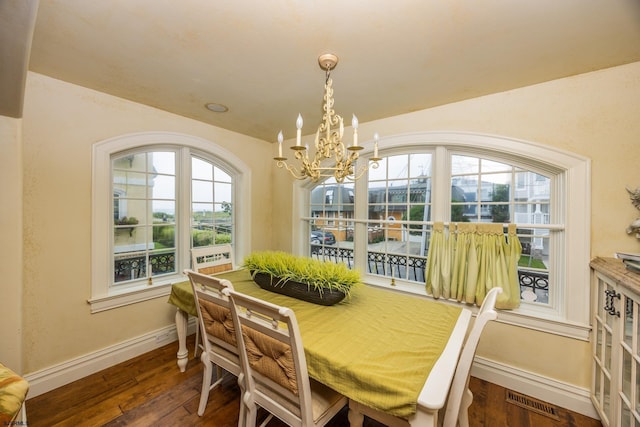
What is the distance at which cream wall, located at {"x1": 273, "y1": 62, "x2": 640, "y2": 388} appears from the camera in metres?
1.71

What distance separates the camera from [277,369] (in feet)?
3.88

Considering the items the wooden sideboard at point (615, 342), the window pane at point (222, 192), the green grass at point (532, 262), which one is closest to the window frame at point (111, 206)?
the window pane at point (222, 192)

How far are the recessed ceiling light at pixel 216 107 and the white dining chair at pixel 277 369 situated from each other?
1937 millimetres

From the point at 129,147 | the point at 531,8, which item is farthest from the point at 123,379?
the point at 531,8

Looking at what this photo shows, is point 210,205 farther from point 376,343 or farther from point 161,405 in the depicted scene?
point 376,343

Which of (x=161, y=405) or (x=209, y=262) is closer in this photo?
(x=161, y=405)

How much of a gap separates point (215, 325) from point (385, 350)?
1.03 metres

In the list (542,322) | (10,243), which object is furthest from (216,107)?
(542,322)

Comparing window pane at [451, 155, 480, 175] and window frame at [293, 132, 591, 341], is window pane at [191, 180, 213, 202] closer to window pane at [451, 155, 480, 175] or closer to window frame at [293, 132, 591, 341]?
window frame at [293, 132, 591, 341]

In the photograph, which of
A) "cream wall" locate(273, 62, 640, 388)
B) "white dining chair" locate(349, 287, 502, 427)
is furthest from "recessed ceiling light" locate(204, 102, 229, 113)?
"white dining chair" locate(349, 287, 502, 427)

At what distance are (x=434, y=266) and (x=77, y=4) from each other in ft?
9.77

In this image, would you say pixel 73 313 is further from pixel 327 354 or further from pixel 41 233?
pixel 327 354

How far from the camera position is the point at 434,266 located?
2.35 metres

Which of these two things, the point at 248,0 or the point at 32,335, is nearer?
the point at 248,0
